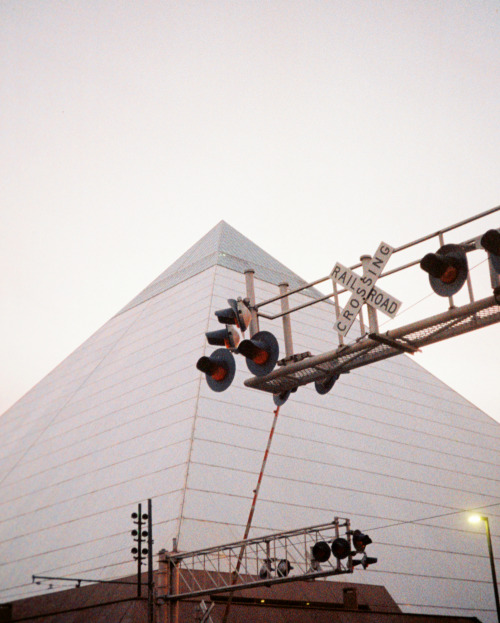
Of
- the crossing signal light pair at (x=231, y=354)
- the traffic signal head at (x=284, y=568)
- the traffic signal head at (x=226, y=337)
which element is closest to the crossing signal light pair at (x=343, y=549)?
the traffic signal head at (x=284, y=568)

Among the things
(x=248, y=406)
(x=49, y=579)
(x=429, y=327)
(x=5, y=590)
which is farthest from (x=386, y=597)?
(x=429, y=327)

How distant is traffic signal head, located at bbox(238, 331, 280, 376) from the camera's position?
10.8 metres

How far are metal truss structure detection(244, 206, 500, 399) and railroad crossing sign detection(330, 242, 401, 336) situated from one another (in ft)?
0.67

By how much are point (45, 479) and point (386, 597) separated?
15178 mm

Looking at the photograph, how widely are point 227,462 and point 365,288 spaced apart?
56.5ft

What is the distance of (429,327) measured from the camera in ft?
32.4

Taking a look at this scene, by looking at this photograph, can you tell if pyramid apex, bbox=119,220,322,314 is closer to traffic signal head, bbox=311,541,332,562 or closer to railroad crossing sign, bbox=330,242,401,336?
traffic signal head, bbox=311,541,332,562

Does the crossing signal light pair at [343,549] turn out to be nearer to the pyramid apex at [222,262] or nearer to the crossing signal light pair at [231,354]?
the crossing signal light pair at [231,354]

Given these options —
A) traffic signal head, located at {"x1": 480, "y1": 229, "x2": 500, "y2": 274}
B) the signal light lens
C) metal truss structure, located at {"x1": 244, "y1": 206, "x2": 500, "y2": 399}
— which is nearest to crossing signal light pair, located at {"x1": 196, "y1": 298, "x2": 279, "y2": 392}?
metal truss structure, located at {"x1": 244, "y1": 206, "x2": 500, "y2": 399}

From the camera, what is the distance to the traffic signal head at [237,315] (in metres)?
11.3

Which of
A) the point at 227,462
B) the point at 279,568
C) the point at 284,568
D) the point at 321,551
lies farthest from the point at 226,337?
the point at 227,462

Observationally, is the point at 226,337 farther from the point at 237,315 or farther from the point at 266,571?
the point at 266,571

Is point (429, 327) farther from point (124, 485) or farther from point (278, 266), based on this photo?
point (278, 266)

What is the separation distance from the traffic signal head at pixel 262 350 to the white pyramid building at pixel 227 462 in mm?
12978
